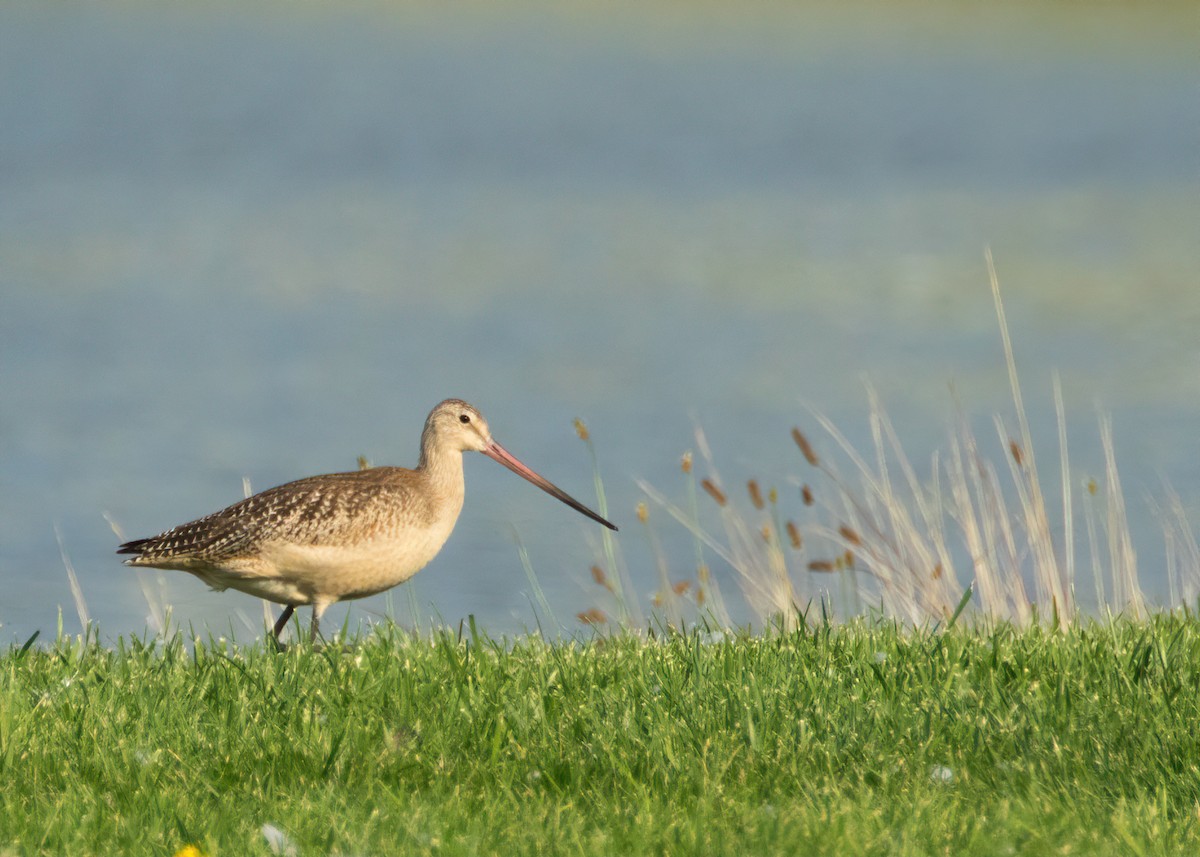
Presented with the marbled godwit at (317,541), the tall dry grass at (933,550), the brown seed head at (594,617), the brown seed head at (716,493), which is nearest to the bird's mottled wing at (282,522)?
the marbled godwit at (317,541)

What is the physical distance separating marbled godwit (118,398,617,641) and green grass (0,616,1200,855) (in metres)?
1.10

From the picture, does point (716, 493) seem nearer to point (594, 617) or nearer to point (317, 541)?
point (594, 617)

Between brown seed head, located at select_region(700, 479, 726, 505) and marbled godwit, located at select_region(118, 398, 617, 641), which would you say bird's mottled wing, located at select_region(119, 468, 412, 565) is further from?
brown seed head, located at select_region(700, 479, 726, 505)

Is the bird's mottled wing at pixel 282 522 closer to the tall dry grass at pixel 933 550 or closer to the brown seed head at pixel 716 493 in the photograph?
the tall dry grass at pixel 933 550

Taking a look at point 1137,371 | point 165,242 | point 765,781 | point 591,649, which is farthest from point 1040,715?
point 165,242

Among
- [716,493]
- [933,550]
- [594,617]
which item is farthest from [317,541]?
[933,550]

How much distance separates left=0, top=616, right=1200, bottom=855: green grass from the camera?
4.30 m

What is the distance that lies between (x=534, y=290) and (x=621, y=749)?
15030mm

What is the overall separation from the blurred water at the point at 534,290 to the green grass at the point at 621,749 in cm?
389

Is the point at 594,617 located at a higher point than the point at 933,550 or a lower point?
higher

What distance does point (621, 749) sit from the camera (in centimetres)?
488

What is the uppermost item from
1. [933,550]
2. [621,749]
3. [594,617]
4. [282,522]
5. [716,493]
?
[282,522]

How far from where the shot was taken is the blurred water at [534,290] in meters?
13.7

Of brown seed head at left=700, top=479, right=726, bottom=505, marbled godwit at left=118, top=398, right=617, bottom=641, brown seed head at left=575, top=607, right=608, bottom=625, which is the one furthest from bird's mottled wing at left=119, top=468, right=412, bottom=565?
brown seed head at left=700, top=479, right=726, bottom=505
